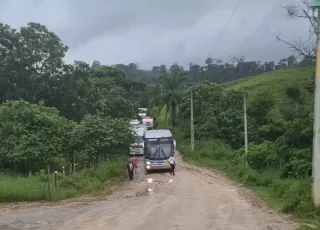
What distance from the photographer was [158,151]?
121 feet

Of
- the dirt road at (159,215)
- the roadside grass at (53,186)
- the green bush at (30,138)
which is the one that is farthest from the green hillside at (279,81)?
the dirt road at (159,215)

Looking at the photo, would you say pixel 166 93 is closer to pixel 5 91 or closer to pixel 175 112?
A: pixel 175 112

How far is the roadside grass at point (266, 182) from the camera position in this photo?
1388cm

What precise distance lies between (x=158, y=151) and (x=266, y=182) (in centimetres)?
1124

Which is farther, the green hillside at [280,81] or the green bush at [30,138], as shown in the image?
the green hillside at [280,81]

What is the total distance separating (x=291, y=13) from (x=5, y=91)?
38.5m

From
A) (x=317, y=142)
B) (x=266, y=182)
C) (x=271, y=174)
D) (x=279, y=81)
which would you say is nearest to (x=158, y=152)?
(x=271, y=174)

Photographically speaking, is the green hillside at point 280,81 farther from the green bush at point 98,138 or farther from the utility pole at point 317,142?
the utility pole at point 317,142

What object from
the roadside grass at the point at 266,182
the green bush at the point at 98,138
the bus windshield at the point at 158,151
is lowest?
the roadside grass at the point at 266,182

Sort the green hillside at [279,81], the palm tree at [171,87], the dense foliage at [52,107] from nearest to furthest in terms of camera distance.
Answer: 1. the dense foliage at [52,107]
2. the palm tree at [171,87]
3. the green hillside at [279,81]

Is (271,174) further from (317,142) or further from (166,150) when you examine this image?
(317,142)

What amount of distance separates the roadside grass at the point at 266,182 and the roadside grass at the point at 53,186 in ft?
28.3

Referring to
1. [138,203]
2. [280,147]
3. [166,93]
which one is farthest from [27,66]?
[138,203]

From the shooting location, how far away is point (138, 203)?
1869cm
